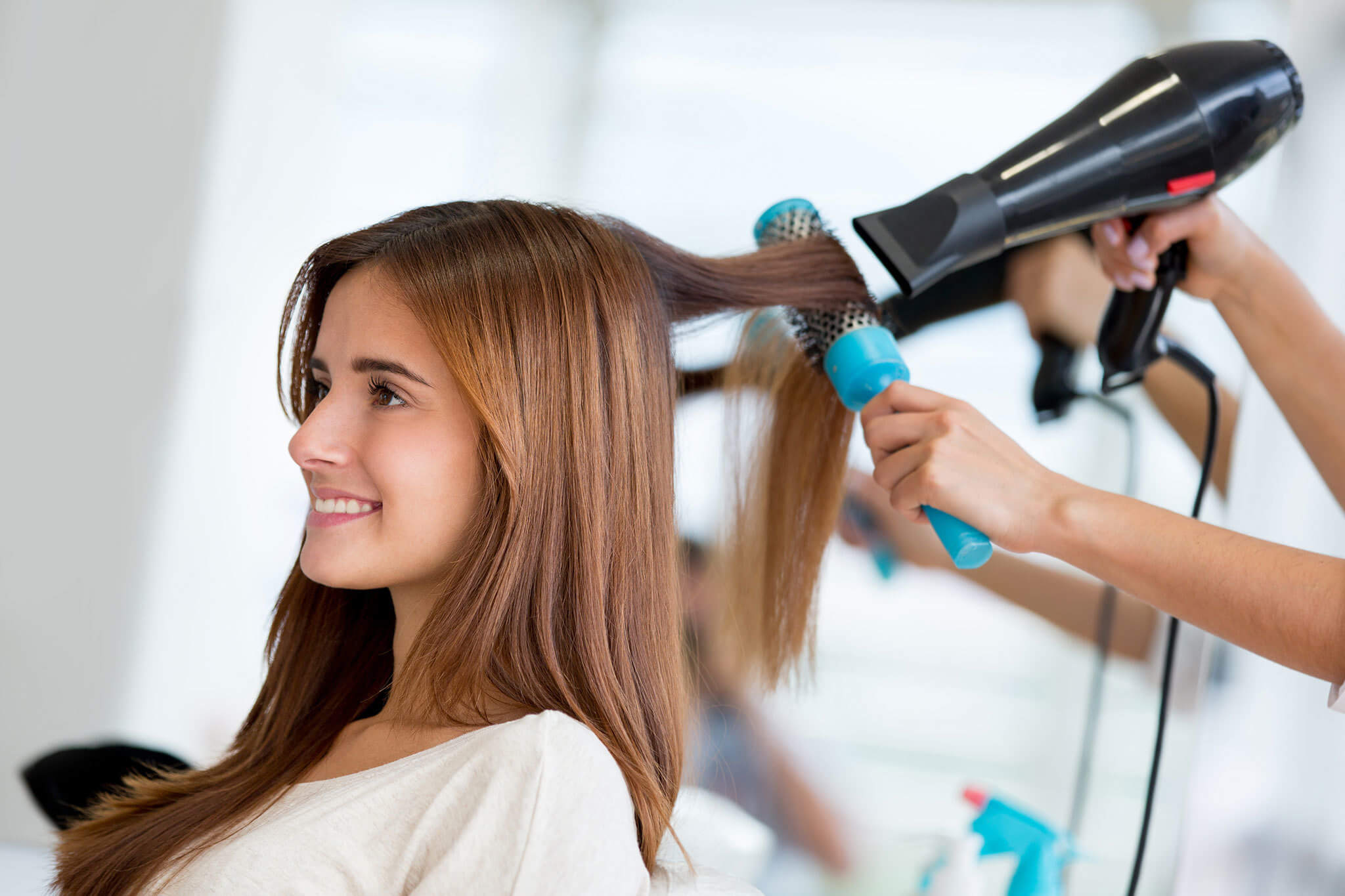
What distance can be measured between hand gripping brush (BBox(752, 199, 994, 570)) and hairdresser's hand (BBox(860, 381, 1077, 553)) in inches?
0.6

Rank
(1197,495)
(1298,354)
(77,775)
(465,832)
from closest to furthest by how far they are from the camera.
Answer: (465,832) < (1298,354) < (1197,495) < (77,775)

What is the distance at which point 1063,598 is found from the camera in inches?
46.0

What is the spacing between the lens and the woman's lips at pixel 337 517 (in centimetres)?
81

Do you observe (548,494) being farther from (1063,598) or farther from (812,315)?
(1063,598)

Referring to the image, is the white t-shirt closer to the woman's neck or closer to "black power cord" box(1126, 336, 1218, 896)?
the woman's neck

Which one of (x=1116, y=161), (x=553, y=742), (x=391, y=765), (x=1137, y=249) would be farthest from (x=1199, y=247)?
(x=391, y=765)

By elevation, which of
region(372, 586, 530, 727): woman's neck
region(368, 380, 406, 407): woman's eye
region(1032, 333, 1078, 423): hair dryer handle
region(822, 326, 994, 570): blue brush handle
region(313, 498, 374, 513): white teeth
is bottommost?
region(372, 586, 530, 727): woman's neck

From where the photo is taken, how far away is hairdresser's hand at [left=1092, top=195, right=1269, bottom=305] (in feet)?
2.96

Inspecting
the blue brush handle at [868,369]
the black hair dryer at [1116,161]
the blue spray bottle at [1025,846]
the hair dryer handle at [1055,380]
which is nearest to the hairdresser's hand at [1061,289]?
the hair dryer handle at [1055,380]

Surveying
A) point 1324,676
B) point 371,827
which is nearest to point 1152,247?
point 1324,676

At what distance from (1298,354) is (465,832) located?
2.60ft

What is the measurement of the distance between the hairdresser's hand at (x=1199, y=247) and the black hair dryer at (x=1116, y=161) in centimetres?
4

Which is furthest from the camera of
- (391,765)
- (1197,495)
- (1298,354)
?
(1197,495)

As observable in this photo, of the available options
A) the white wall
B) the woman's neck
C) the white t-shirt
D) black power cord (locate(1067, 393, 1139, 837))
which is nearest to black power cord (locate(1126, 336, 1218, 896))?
black power cord (locate(1067, 393, 1139, 837))
